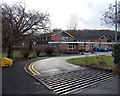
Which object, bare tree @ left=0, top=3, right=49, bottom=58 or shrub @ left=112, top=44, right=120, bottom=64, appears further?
bare tree @ left=0, top=3, right=49, bottom=58

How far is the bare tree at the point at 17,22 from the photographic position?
44.1 feet

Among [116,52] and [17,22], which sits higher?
[17,22]

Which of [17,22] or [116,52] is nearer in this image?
[116,52]

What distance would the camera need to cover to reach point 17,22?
50.6 feet

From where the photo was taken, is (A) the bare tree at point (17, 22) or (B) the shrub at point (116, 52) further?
(A) the bare tree at point (17, 22)

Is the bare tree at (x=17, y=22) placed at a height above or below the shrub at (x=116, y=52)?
above

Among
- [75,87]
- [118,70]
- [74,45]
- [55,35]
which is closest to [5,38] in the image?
[75,87]

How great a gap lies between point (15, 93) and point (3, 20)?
34.3 ft

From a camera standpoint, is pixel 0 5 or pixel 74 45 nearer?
pixel 0 5

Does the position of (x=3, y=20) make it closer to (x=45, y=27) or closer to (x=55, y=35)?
(x=45, y=27)

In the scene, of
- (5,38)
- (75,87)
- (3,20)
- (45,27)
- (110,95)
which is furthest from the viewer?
(45,27)

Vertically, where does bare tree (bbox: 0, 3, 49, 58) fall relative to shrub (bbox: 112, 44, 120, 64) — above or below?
above

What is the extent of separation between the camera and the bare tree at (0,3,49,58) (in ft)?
44.1

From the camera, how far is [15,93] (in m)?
4.64
